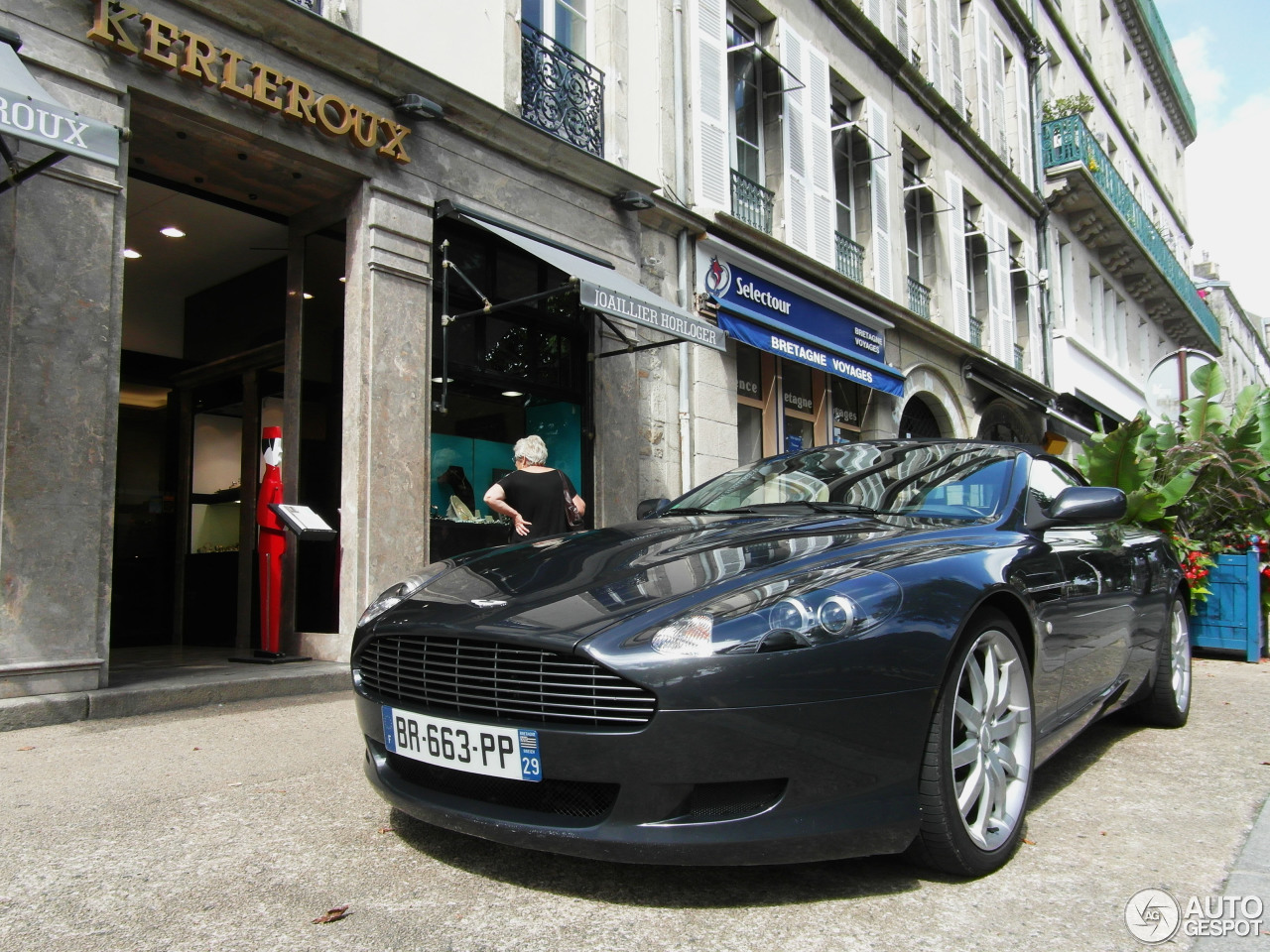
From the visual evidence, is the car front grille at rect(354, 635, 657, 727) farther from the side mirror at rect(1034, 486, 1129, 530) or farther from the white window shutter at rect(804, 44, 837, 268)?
the white window shutter at rect(804, 44, 837, 268)

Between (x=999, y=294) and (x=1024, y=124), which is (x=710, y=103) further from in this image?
(x=1024, y=124)

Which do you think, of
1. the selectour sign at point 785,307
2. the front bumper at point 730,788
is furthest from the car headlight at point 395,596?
the selectour sign at point 785,307

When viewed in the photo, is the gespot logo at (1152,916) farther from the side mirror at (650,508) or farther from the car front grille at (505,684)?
the side mirror at (650,508)

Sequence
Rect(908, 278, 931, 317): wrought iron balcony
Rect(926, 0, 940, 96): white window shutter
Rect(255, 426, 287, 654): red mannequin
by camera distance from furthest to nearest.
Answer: Rect(926, 0, 940, 96): white window shutter < Rect(908, 278, 931, 317): wrought iron balcony < Rect(255, 426, 287, 654): red mannequin

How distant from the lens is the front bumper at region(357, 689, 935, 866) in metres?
2.24

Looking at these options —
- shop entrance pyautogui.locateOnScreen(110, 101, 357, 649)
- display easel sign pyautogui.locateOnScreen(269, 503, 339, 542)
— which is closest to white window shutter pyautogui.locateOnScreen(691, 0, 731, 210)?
shop entrance pyautogui.locateOnScreen(110, 101, 357, 649)

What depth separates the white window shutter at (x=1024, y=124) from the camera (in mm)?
21703

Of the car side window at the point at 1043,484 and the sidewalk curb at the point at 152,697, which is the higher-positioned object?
the car side window at the point at 1043,484

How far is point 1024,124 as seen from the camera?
2198 cm

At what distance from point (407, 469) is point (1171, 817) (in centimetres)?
564

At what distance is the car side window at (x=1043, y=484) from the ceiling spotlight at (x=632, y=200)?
638 centimetres

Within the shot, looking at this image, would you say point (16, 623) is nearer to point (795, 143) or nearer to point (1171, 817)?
point (1171, 817)

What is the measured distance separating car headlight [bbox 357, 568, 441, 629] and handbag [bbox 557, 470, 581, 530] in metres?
3.43

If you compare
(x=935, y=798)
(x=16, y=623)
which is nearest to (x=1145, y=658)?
(x=935, y=798)
